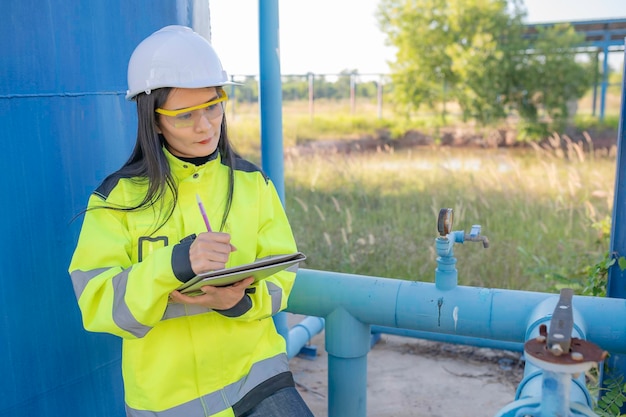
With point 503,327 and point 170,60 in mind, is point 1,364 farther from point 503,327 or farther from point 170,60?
point 503,327

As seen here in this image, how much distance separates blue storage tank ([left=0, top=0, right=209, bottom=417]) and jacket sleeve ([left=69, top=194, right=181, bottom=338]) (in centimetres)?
30

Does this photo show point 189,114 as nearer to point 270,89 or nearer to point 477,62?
point 270,89

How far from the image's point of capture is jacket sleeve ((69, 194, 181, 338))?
1427 millimetres

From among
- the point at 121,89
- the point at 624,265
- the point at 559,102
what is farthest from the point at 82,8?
the point at 559,102

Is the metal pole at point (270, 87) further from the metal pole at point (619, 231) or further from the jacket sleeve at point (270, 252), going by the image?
the metal pole at point (619, 231)

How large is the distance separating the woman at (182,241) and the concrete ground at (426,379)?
146 centimetres

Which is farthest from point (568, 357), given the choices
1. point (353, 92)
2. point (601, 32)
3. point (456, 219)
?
point (601, 32)

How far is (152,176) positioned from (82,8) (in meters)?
0.57

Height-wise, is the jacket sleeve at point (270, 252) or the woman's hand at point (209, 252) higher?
the woman's hand at point (209, 252)

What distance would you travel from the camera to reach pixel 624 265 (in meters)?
2.35

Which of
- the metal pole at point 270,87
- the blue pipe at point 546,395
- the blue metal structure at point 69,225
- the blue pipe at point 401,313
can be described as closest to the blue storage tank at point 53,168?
the blue metal structure at point 69,225

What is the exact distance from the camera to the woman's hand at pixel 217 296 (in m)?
1.52

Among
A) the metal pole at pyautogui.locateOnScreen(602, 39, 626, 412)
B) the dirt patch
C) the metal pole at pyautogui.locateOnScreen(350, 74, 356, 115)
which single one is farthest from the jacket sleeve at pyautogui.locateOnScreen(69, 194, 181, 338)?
the metal pole at pyautogui.locateOnScreen(350, 74, 356, 115)

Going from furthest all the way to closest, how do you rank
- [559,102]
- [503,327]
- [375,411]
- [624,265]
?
[559,102] → [375,411] → [624,265] → [503,327]
